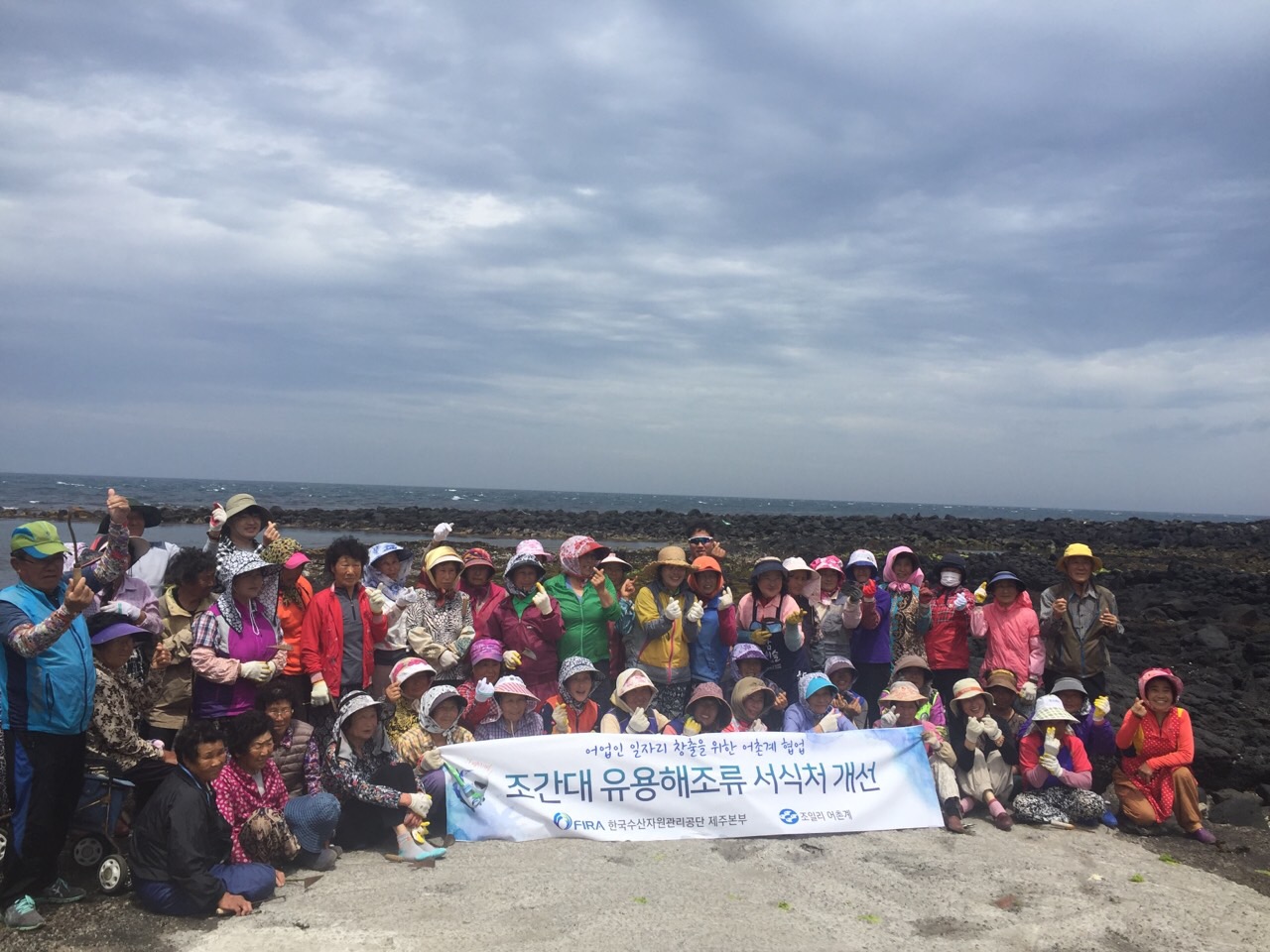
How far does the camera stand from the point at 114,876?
4.85 m

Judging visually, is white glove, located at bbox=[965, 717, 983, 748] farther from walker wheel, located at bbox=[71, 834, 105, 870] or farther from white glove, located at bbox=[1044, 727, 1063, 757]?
walker wheel, located at bbox=[71, 834, 105, 870]

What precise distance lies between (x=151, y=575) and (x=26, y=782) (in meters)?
2.54

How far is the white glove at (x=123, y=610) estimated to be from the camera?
5.39 metres

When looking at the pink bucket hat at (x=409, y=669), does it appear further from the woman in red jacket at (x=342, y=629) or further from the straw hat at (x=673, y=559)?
the straw hat at (x=673, y=559)

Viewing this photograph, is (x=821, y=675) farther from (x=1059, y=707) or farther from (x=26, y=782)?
(x=26, y=782)

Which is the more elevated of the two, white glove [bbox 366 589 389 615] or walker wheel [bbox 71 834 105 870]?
white glove [bbox 366 589 389 615]

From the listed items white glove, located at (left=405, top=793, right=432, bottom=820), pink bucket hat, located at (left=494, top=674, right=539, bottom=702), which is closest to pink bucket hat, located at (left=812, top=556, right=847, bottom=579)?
pink bucket hat, located at (left=494, top=674, right=539, bottom=702)

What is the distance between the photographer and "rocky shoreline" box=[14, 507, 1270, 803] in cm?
1045

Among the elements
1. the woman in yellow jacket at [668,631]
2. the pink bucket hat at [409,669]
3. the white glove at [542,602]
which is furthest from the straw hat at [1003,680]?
the pink bucket hat at [409,669]

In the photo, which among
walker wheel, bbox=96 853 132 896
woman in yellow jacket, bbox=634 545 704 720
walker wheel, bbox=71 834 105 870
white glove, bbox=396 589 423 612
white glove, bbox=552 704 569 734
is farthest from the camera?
woman in yellow jacket, bbox=634 545 704 720

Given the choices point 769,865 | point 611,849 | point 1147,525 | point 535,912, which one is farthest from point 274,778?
point 1147,525

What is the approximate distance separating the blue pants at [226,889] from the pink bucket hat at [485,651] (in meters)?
2.00

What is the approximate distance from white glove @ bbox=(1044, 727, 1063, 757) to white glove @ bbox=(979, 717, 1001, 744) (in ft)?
1.15

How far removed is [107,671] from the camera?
513 cm
